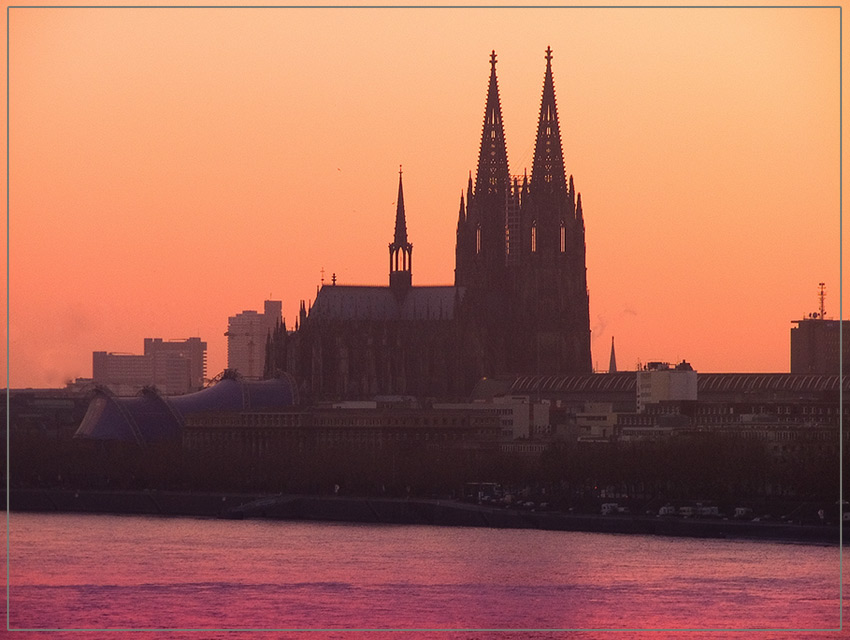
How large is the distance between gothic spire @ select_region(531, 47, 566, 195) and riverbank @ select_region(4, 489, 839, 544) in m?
26.0

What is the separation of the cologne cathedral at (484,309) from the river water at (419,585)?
43.7 m

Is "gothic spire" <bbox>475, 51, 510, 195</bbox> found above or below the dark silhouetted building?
above

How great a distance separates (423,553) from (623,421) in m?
48.0

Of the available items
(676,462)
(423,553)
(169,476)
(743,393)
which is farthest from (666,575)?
(743,393)

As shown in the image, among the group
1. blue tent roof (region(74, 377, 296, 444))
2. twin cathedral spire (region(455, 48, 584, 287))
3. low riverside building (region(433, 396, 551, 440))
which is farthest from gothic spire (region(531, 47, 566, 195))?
blue tent roof (region(74, 377, 296, 444))

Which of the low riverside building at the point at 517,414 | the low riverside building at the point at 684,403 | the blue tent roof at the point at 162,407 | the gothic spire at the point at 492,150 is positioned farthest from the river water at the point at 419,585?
the blue tent roof at the point at 162,407

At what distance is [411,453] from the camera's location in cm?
13238

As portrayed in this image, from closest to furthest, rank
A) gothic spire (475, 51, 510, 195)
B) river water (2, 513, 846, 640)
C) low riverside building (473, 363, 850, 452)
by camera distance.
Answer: river water (2, 513, 846, 640) → low riverside building (473, 363, 850, 452) → gothic spire (475, 51, 510, 195)

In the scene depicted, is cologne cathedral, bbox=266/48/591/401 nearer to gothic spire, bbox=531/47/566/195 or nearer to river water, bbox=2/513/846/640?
gothic spire, bbox=531/47/566/195

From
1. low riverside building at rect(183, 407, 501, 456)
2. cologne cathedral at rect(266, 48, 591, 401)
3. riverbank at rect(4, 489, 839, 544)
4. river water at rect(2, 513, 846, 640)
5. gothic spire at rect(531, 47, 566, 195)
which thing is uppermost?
gothic spire at rect(531, 47, 566, 195)

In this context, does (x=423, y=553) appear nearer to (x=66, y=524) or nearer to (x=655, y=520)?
(x=655, y=520)

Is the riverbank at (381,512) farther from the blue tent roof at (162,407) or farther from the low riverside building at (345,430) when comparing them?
the blue tent roof at (162,407)

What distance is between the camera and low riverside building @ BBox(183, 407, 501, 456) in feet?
453

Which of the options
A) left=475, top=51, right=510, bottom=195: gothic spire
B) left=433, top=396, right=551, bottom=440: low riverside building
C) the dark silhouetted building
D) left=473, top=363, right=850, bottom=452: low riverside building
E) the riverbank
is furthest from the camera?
the dark silhouetted building
